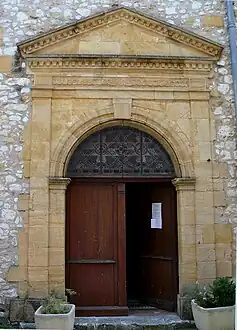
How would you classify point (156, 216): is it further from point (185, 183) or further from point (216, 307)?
point (216, 307)

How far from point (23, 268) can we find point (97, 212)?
1.37 meters

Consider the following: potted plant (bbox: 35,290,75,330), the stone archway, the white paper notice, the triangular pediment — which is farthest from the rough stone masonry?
the white paper notice

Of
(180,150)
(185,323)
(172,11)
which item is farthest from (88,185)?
(172,11)

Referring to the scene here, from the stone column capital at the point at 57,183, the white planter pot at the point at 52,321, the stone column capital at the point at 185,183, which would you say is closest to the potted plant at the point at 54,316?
the white planter pot at the point at 52,321

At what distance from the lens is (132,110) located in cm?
726

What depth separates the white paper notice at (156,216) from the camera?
7.77m

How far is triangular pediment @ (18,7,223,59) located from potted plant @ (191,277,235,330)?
350cm

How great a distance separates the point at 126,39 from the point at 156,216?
288cm

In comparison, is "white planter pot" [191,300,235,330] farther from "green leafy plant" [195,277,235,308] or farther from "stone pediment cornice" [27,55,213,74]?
"stone pediment cornice" [27,55,213,74]

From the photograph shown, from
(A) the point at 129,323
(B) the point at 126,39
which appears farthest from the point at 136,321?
(B) the point at 126,39

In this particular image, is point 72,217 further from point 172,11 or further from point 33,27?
point 172,11

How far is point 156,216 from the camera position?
7871 millimetres

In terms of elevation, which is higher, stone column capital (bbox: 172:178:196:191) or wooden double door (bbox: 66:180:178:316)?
stone column capital (bbox: 172:178:196:191)

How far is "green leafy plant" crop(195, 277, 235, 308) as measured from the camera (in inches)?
245
